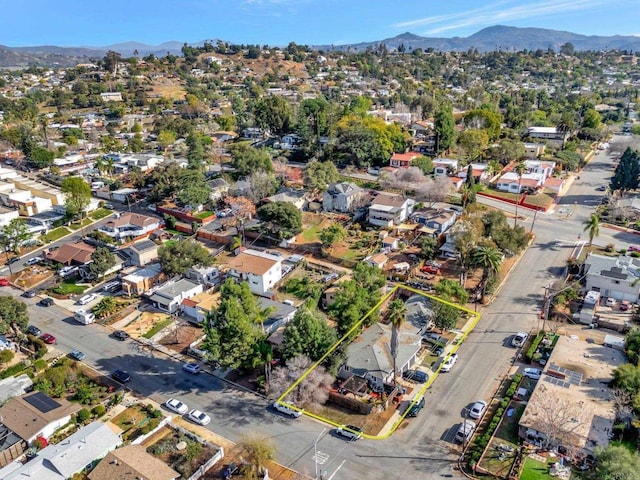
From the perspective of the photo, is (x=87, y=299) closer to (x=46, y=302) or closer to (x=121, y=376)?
(x=46, y=302)

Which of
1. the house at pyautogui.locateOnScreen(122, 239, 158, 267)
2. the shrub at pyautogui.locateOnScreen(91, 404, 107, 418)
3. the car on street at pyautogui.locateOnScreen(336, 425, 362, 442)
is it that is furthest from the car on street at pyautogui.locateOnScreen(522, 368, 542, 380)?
the house at pyautogui.locateOnScreen(122, 239, 158, 267)

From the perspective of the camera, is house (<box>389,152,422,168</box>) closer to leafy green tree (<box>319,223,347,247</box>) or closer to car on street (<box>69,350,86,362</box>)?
leafy green tree (<box>319,223,347,247</box>)

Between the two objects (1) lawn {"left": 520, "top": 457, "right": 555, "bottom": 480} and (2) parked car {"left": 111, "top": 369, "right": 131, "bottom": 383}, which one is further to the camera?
(2) parked car {"left": 111, "top": 369, "right": 131, "bottom": 383}

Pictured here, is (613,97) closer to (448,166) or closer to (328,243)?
(448,166)

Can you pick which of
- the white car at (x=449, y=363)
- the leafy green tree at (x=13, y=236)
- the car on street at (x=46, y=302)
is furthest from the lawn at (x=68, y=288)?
the white car at (x=449, y=363)

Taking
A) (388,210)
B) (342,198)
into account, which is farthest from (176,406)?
(342,198)
